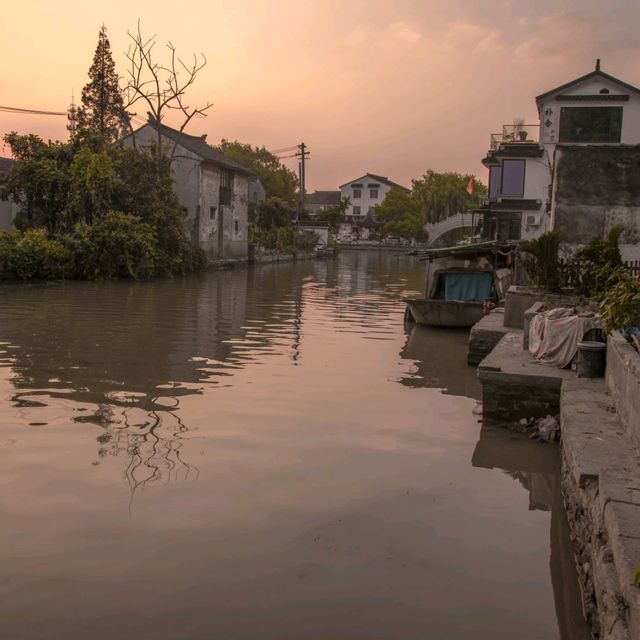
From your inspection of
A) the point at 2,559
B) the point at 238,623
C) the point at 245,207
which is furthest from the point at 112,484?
the point at 245,207

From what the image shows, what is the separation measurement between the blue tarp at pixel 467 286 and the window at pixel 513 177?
22052 mm

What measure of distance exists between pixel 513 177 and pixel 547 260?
27.5 m

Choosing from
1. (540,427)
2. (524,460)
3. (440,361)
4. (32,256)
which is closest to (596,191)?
(440,361)

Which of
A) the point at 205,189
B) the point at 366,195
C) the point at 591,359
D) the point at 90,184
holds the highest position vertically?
the point at 366,195

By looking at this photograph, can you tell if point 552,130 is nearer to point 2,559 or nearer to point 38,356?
point 38,356

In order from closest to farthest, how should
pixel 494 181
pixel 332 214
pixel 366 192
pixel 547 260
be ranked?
pixel 547 260 < pixel 494 181 < pixel 332 214 < pixel 366 192

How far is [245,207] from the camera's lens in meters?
46.1

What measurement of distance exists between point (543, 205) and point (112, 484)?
37290mm

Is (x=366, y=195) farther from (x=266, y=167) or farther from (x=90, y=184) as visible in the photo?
(x=90, y=184)

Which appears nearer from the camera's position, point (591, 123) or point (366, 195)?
point (591, 123)

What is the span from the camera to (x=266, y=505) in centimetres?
620

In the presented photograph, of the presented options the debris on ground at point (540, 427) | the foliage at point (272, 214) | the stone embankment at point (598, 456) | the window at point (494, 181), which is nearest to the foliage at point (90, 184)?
the window at point (494, 181)

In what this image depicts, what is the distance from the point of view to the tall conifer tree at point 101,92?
46.7m

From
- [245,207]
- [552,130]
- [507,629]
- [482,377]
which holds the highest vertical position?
[552,130]
